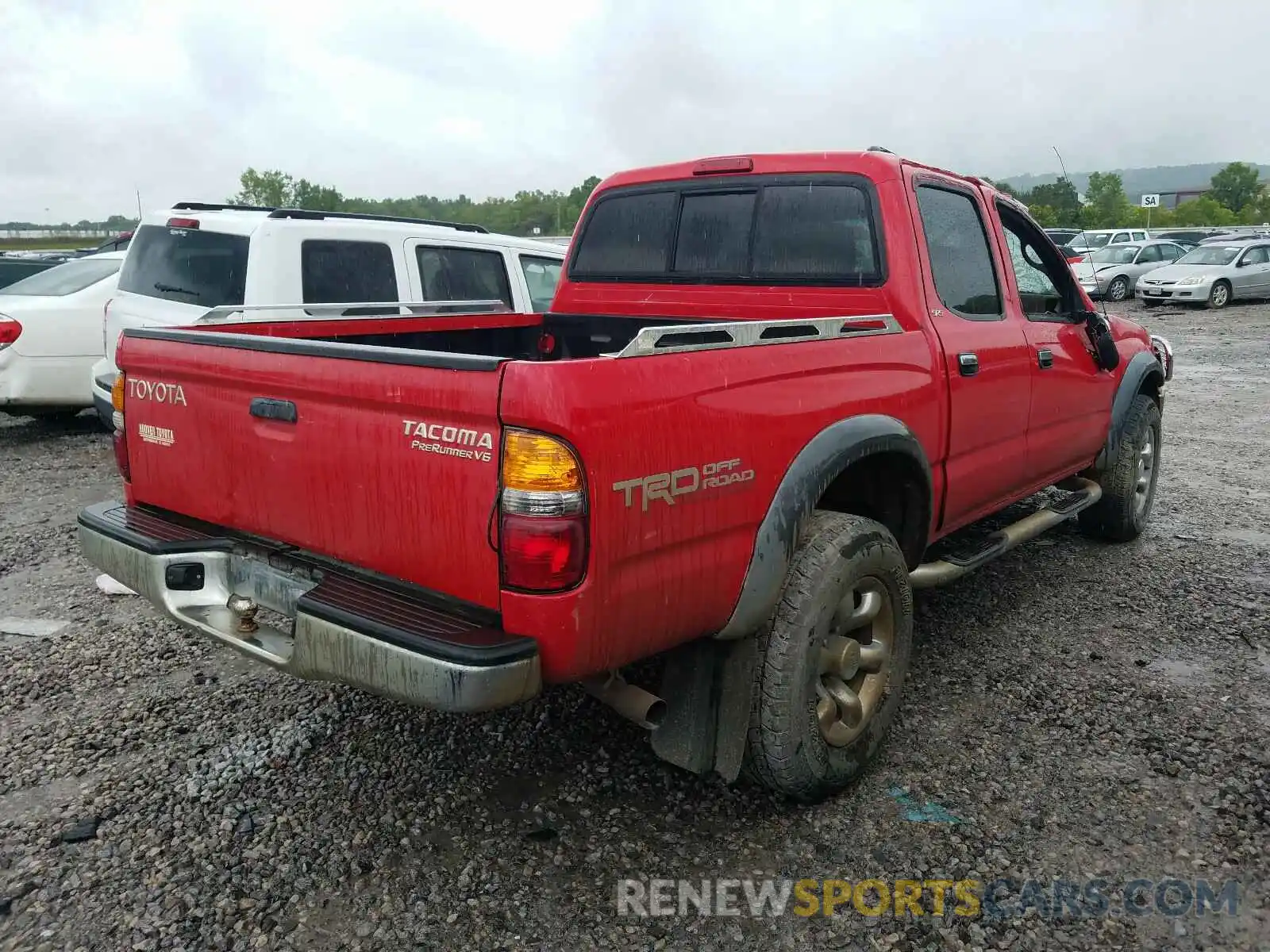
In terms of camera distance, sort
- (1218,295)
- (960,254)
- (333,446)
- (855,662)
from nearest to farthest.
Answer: (333,446)
(855,662)
(960,254)
(1218,295)

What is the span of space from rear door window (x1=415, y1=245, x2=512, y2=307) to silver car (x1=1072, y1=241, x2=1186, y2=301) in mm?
19297

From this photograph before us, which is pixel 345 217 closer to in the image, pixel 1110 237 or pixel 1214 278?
pixel 1214 278

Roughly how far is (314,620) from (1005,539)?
2.81 metres

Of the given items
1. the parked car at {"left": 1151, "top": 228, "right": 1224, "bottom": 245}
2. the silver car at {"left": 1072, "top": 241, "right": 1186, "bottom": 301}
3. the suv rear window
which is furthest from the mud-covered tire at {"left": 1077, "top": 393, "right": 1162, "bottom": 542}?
the parked car at {"left": 1151, "top": 228, "right": 1224, "bottom": 245}

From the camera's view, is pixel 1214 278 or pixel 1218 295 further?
pixel 1218 295

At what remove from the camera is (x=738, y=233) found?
3.88 metres

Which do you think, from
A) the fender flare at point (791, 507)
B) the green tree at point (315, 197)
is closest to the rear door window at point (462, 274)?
the fender flare at point (791, 507)

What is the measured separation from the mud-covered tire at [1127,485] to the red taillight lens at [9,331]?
312 inches

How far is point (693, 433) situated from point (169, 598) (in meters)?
1.62

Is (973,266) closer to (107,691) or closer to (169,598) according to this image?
(169,598)

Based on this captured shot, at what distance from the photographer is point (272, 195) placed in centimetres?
8000

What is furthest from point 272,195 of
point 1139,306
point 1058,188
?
point 1058,188

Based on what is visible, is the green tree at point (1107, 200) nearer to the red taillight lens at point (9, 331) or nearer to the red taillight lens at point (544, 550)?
the red taillight lens at point (9, 331)

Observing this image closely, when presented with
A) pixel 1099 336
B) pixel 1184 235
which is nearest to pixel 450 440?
pixel 1099 336
